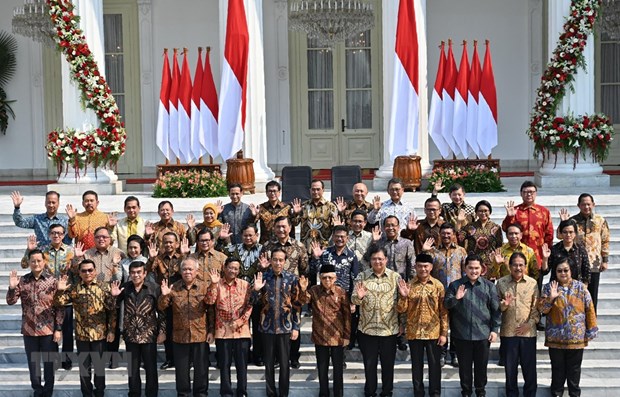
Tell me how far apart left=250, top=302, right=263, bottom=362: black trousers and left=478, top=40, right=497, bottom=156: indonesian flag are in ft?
28.0

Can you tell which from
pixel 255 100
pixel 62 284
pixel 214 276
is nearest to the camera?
pixel 214 276

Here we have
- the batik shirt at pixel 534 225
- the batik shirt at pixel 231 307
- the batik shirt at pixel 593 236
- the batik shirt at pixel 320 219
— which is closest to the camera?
the batik shirt at pixel 231 307

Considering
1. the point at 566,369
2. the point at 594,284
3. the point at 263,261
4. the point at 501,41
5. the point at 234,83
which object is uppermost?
the point at 501,41

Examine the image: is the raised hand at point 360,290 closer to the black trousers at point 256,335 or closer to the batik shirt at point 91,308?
the black trousers at point 256,335

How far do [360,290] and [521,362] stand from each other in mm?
1694

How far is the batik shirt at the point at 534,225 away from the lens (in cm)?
1175

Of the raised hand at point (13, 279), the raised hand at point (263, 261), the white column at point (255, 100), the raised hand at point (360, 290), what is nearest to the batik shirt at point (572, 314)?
the raised hand at point (360, 290)

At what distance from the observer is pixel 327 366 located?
1080cm

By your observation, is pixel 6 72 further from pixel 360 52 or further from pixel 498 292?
pixel 498 292

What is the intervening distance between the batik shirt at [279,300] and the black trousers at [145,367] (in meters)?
1.12

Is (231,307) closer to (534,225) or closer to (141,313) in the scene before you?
(141,313)

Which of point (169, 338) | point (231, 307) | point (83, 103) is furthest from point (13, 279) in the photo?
point (83, 103)

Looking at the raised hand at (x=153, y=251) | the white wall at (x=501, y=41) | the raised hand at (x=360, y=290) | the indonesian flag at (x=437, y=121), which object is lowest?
the raised hand at (x=360, y=290)

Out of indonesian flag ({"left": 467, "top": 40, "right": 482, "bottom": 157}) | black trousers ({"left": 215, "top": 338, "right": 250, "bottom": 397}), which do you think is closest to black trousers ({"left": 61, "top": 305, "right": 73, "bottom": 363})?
black trousers ({"left": 215, "top": 338, "right": 250, "bottom": 397})
